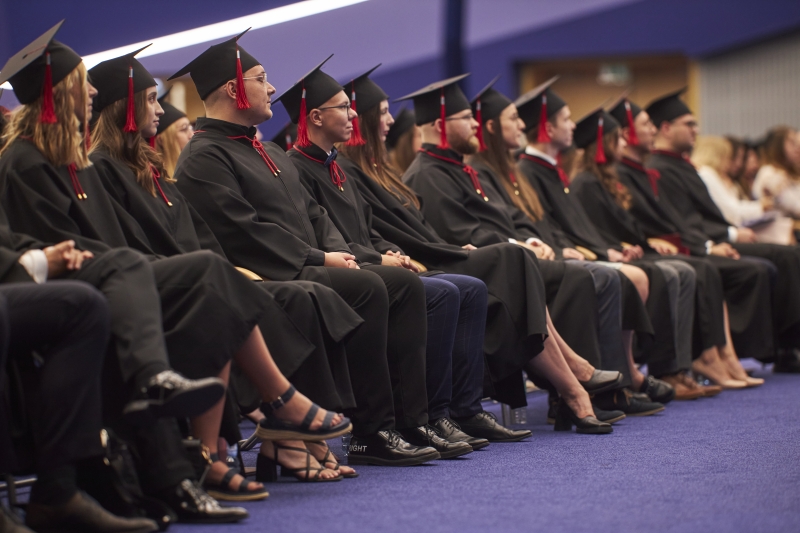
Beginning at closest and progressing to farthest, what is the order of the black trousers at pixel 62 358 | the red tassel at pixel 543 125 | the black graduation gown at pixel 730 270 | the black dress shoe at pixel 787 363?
the black trousers at pixel 62 358 < the red tassel at pixel 543 125 < the black graduation gown at pixel 730 270 < the black dress shoe at pixel 787 363

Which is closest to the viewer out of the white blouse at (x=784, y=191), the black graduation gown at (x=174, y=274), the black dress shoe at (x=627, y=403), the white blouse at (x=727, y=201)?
the black graduation gown at (x=174, y=274)

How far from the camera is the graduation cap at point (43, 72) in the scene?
3.05 metres

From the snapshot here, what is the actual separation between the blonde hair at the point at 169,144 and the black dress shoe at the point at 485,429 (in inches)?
74.7

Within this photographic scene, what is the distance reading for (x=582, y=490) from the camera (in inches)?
123

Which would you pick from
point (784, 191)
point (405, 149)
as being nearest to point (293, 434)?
point (405, 149)

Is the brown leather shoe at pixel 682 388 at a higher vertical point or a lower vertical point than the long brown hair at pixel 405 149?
lower

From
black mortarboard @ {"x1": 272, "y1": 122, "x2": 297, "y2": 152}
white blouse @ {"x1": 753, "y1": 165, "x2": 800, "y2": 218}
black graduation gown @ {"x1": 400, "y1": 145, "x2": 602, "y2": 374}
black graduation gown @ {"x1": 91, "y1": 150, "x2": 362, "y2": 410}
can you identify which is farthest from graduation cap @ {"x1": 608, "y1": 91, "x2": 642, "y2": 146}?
black graduation gown @ {"x1": 91, "y1": 150, "x2": 362, "y2": 410}

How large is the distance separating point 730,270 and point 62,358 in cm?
500

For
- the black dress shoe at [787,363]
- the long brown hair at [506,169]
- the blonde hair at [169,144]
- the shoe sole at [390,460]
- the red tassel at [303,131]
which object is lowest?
the black dress shoe at [787,363]

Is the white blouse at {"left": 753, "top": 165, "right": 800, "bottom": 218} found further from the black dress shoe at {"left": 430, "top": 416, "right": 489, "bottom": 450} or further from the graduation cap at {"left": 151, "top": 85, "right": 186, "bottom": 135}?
the graduation cap at {"left": 151, "top": 85, "right": 186, "bottom": 135}

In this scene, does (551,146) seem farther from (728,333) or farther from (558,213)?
(728,333)

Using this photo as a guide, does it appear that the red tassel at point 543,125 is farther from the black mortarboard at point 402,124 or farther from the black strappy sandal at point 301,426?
the black strappy sandal at point 301,426

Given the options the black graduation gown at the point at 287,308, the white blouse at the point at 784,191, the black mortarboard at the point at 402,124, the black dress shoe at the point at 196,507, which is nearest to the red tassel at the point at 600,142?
the black mortarboard at the point at 402,124

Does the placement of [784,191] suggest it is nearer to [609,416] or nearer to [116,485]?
[609,416]
